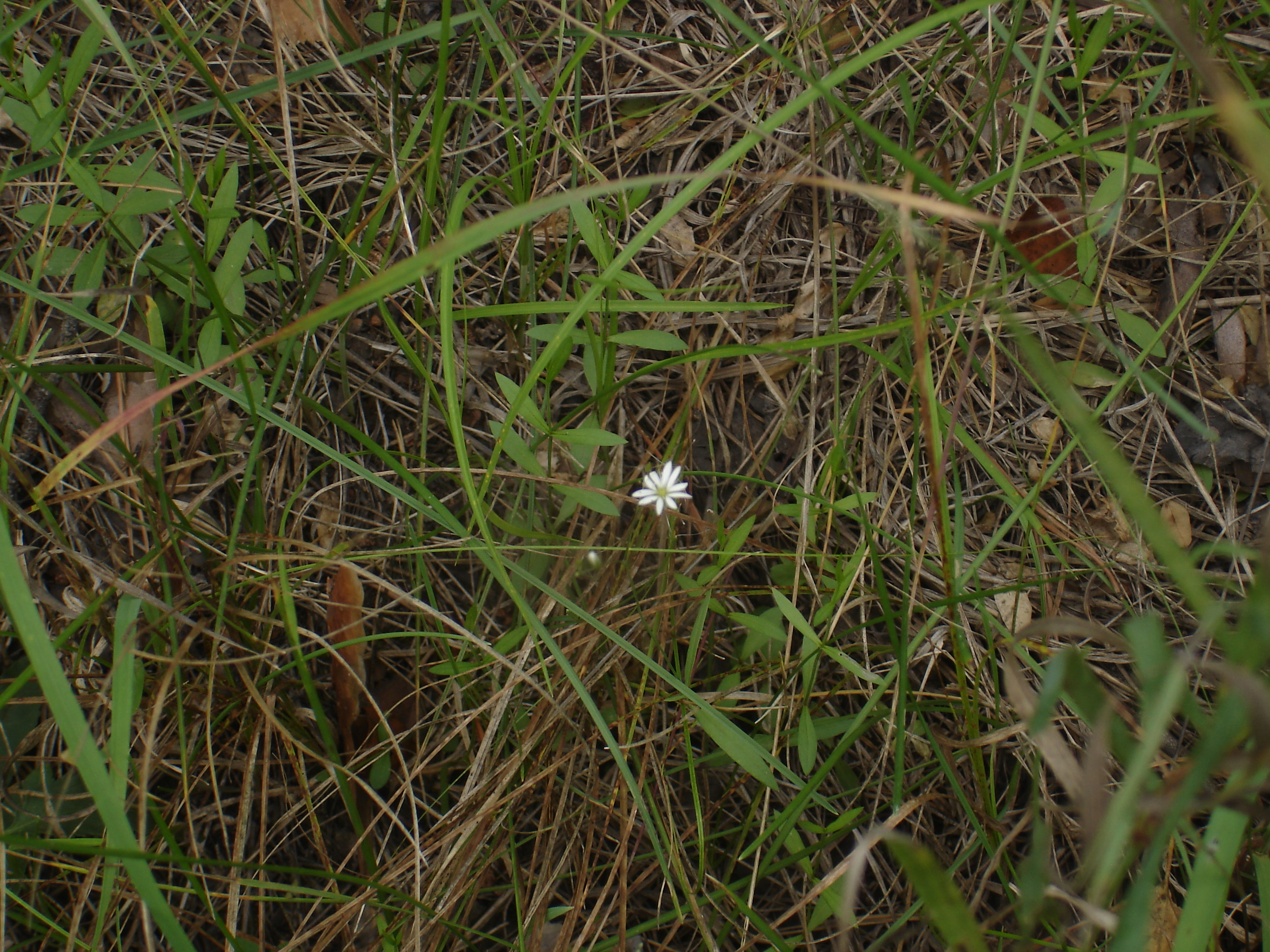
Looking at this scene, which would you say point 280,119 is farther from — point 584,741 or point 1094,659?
point 1094,659

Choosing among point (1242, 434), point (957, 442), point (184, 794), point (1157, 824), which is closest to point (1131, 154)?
point (957, 442)

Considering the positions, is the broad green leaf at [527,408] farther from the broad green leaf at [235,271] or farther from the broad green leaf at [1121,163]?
the broad green leaf at [1121,163]

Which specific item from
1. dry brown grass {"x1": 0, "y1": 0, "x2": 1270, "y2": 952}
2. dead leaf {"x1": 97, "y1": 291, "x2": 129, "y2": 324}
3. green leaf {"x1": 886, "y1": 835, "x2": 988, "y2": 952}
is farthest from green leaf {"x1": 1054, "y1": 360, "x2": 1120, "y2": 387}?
dead leaf {"x1": 97, "y1": 291, "x2": 129, "y2": 324}

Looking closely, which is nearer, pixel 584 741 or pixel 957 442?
pixel 584 741

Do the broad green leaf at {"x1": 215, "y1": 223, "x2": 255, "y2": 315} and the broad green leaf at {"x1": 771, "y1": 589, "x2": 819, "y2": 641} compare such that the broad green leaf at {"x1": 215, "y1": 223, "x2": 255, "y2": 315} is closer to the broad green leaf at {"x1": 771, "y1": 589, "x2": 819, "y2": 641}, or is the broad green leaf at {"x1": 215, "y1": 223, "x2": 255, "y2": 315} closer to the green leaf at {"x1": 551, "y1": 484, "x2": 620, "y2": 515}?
the green leaf at {"x1": 551, "y1": 484, "x2": 620, "y2": 515}

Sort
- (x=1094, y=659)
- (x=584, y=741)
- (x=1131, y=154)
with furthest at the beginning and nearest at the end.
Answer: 1. (x=1094, y=659)
2. (x=584, y=741)
3. (x=1131, y=154)

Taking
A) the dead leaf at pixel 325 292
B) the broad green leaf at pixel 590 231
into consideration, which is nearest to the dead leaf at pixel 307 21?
the dead leaf at pixel 325 292
